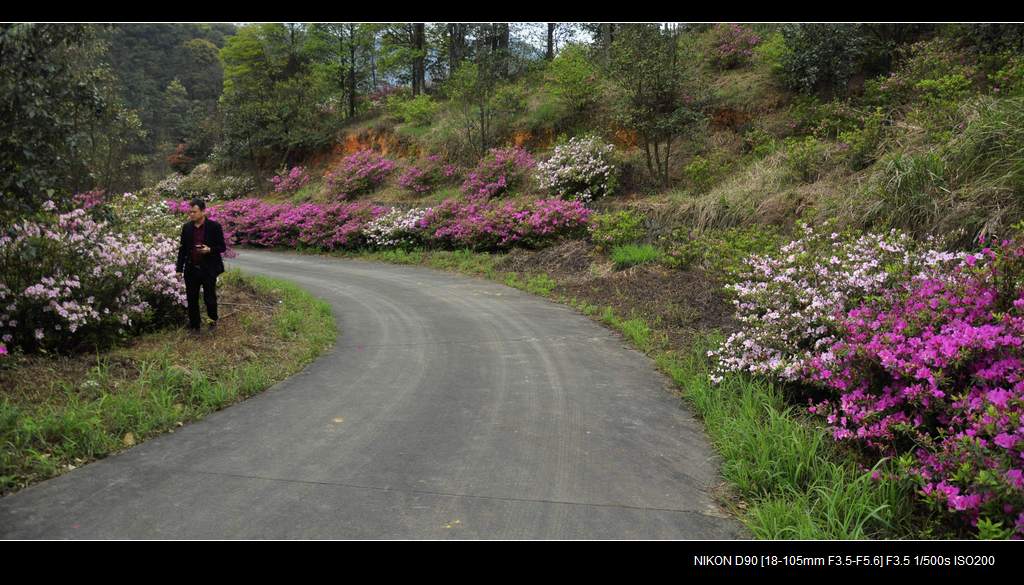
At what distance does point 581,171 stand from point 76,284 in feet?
37.7

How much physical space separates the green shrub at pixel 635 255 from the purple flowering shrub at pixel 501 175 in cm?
667

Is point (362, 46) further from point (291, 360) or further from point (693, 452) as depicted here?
point (693, 452)

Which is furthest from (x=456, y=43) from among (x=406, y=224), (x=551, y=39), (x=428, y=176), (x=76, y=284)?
(x=76, y=284)

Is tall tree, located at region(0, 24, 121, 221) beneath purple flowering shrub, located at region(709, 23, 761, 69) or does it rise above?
beneath

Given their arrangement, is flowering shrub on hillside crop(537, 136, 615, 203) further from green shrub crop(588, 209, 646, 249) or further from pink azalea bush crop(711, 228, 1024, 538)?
pink azalea bush crop(711, 228, 1024, 538)

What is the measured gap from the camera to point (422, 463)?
3.76m

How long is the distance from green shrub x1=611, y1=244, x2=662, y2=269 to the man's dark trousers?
22.3 ft

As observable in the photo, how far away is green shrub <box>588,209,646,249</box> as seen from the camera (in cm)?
1168

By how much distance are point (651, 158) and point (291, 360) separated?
466 inches

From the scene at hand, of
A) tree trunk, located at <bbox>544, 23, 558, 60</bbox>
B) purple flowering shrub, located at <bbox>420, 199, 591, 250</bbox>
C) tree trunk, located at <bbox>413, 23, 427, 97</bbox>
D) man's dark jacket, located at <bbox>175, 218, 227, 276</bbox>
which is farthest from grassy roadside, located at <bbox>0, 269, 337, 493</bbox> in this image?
tree trunk, located at <bbox>413, 23, 427, 97</bbox>

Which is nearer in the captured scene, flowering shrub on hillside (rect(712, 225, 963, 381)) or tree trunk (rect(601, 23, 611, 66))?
flowering shrub on hillside (rect(712, 225, 963, 381))

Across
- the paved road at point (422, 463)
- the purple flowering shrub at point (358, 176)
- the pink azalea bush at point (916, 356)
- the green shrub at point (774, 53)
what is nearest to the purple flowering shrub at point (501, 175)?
the purple flowering shrub at point (358, 176)

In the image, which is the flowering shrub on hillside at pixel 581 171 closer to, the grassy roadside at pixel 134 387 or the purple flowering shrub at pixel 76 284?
the grassy roadside at pixel 134 387

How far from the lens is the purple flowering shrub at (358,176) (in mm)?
21391
